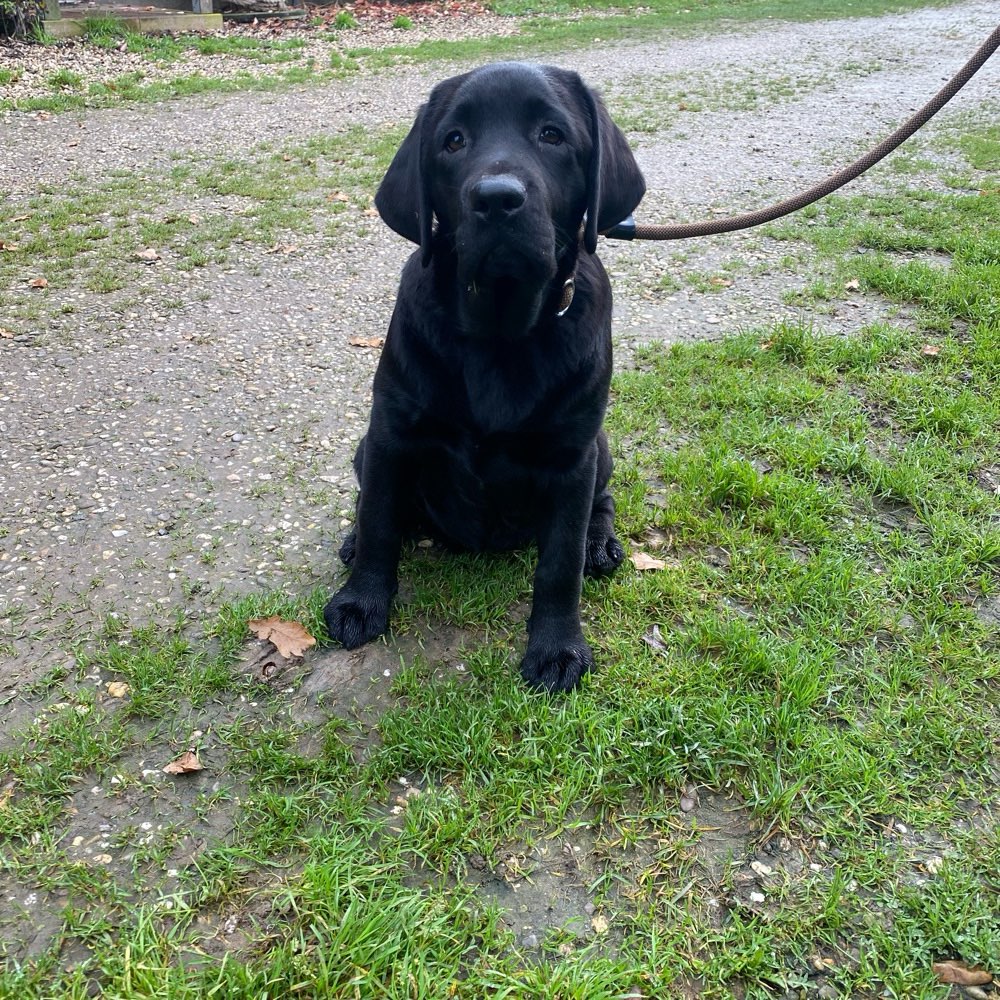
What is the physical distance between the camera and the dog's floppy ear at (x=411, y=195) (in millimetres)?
2455

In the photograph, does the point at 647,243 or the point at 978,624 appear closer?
the point at 978,624

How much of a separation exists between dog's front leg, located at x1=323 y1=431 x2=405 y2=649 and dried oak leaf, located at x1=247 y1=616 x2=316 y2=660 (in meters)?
0.09

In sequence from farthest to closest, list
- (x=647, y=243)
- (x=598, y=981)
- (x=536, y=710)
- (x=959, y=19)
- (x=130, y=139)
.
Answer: (x=959, y=19)
(x=130, y=139)
(x=647, y=243)
(x=536, y=710)
(x=598, y=981)

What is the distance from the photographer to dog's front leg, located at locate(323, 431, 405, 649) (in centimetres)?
265

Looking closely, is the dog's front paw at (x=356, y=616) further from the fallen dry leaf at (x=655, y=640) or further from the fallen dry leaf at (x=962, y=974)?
the fallen dry leaf at (x=962, y=974)

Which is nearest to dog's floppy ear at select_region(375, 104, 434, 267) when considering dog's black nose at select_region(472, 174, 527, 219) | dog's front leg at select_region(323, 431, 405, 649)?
dog's black nose at select_region(472, 174, 527, 219)

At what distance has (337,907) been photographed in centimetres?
188

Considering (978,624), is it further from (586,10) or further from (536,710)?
(586,10)

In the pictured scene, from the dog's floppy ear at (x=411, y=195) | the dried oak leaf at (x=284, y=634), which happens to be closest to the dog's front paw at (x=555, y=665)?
the dried oak leaf at (x=284, y=634)

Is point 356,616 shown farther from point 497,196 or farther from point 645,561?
point 497,196

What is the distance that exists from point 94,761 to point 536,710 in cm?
120

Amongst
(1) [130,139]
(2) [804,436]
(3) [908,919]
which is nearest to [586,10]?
(1) [130,139]

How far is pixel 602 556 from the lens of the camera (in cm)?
300

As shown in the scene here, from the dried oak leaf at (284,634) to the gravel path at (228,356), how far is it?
0.23m
